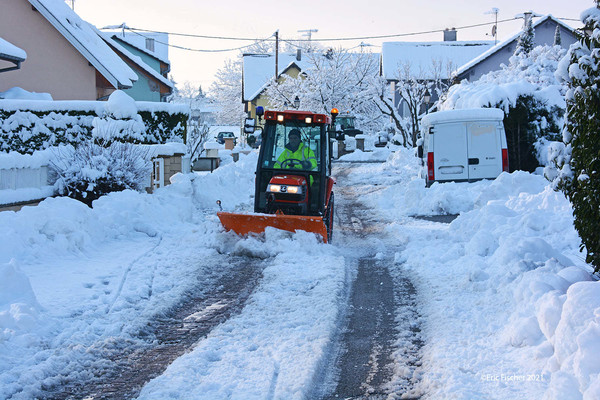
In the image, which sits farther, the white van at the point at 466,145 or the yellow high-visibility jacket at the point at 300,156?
the white van at the point at 466,145

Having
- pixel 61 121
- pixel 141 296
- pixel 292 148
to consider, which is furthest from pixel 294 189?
pixel 61 121

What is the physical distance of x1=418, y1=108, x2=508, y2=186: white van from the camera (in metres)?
15.3

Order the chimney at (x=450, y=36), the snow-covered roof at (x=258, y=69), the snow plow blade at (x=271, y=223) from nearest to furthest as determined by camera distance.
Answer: the snow plow blade at (x=271, y=223) < the chimney at (x=450, y=36) < the snow-covered roof at (x=258, y=69)

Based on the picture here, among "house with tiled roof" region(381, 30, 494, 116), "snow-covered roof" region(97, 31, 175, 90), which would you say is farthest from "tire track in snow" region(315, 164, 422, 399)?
"house with tiled roof" region(381, 30, 494, 116)

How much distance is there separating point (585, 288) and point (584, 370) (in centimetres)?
94

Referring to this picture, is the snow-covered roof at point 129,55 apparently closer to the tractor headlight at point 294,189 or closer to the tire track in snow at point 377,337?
the tractor headlight at point 294,189

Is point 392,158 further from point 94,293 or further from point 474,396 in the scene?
point 474,396

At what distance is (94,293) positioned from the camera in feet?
23.6

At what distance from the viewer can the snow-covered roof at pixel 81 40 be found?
2022cm

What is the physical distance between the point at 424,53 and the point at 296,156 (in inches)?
1937

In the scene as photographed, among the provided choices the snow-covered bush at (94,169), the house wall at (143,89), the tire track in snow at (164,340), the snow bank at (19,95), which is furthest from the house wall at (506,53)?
the tire track in snow at (164,340)

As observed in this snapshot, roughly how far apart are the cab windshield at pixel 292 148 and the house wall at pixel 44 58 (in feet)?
39.7

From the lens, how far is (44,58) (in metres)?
20.6

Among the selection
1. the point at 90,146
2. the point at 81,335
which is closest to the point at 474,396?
the point at 81,335
